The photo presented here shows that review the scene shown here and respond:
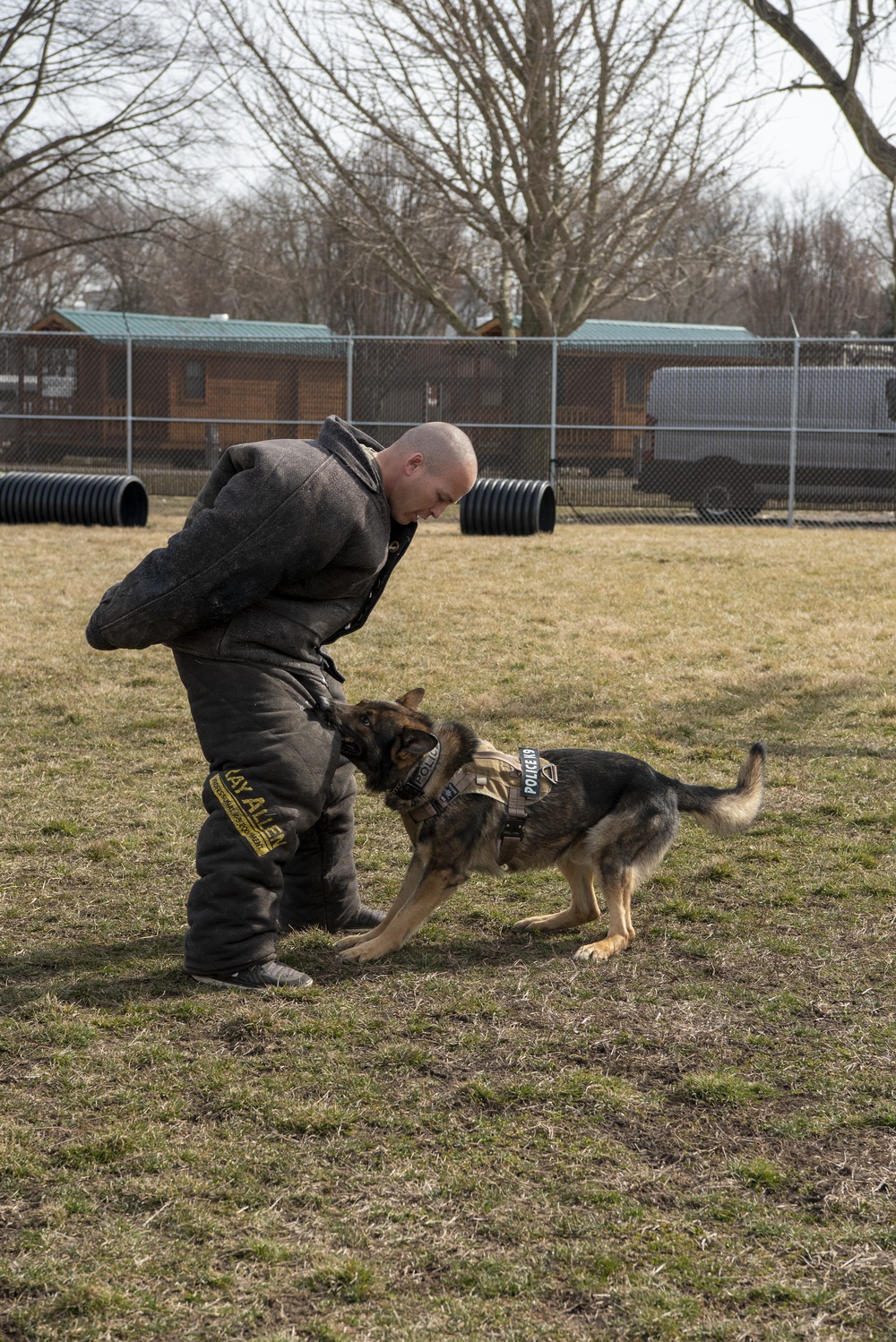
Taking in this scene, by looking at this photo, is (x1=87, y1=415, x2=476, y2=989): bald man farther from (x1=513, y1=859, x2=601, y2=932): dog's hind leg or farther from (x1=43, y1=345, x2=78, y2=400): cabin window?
(x1=43, y1=345, x2=78, y2=400): cabin window

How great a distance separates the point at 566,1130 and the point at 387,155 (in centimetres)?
2352

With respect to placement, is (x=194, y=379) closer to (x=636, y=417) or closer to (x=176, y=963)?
(x=636, y=417)

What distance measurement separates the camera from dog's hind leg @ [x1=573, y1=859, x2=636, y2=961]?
4168mm

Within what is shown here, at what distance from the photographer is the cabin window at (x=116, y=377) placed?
94.8 ft

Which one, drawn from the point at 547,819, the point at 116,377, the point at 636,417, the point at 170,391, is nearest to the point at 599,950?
the point at 547,819

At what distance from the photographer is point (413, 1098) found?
3.12m

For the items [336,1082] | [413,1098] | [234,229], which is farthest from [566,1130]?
[234,229]

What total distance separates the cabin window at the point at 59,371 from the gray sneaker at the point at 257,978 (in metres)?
25.5

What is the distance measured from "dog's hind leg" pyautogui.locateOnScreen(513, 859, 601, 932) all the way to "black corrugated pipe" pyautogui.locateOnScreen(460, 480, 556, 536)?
40.8 ft

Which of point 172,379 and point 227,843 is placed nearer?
point 227,843

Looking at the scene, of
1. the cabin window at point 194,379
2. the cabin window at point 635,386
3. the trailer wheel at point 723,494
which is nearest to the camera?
the trailer wheel at point 723,494

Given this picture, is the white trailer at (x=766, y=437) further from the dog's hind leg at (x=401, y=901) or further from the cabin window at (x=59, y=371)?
the dog's hind leg at (x=401, y=901)

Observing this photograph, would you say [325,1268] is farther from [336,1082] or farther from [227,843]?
[227,843]

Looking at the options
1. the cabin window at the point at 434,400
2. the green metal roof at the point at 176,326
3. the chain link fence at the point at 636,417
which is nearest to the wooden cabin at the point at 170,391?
the chain link fence at the point at 636,417
